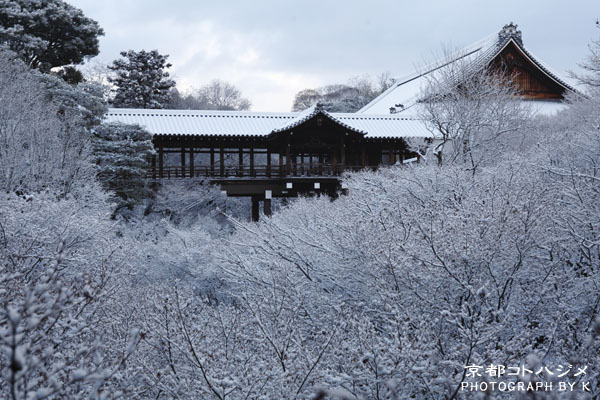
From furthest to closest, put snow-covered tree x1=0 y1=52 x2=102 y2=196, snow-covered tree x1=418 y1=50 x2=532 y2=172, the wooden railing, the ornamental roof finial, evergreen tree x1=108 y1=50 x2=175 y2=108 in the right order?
evergreen tree x1=108 y1=50 x2=175 y2=108
the ornamental roof finial
the wooden railing
snow-covered tree x1=418 y1=50 x2=532 y2=172
snow-covered tree x1=0 y1=52 x2=102 y2=196

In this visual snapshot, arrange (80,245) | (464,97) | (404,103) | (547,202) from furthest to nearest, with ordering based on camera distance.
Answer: (404,103)
(464,97)
(80,245)
(547,202)

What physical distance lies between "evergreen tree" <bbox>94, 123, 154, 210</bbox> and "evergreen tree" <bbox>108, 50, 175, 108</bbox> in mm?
17408

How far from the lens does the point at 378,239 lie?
20.2ft

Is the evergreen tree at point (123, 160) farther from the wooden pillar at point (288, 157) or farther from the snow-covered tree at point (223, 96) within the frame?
the snow-covered tree at point (223, 96)

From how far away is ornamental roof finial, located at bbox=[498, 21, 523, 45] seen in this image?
23.7 meters

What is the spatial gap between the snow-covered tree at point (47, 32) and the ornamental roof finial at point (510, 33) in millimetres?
17750

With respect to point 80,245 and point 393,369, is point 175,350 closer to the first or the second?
point 393,369

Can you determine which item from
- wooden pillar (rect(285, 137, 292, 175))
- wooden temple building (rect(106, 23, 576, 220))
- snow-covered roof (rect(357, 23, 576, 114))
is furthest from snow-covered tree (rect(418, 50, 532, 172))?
wooden pillar (rect(285, 137, 292, 175))

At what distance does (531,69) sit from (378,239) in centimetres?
2233

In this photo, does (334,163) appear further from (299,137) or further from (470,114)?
(470,114)

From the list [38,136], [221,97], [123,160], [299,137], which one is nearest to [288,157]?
[299,137]

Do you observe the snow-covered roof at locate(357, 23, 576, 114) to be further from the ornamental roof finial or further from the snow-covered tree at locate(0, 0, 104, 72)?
the snow-covered tree at locate(0, 0, 104, 72)

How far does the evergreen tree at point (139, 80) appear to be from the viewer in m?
35.1

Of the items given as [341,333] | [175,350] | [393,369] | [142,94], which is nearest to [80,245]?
[175,350]
